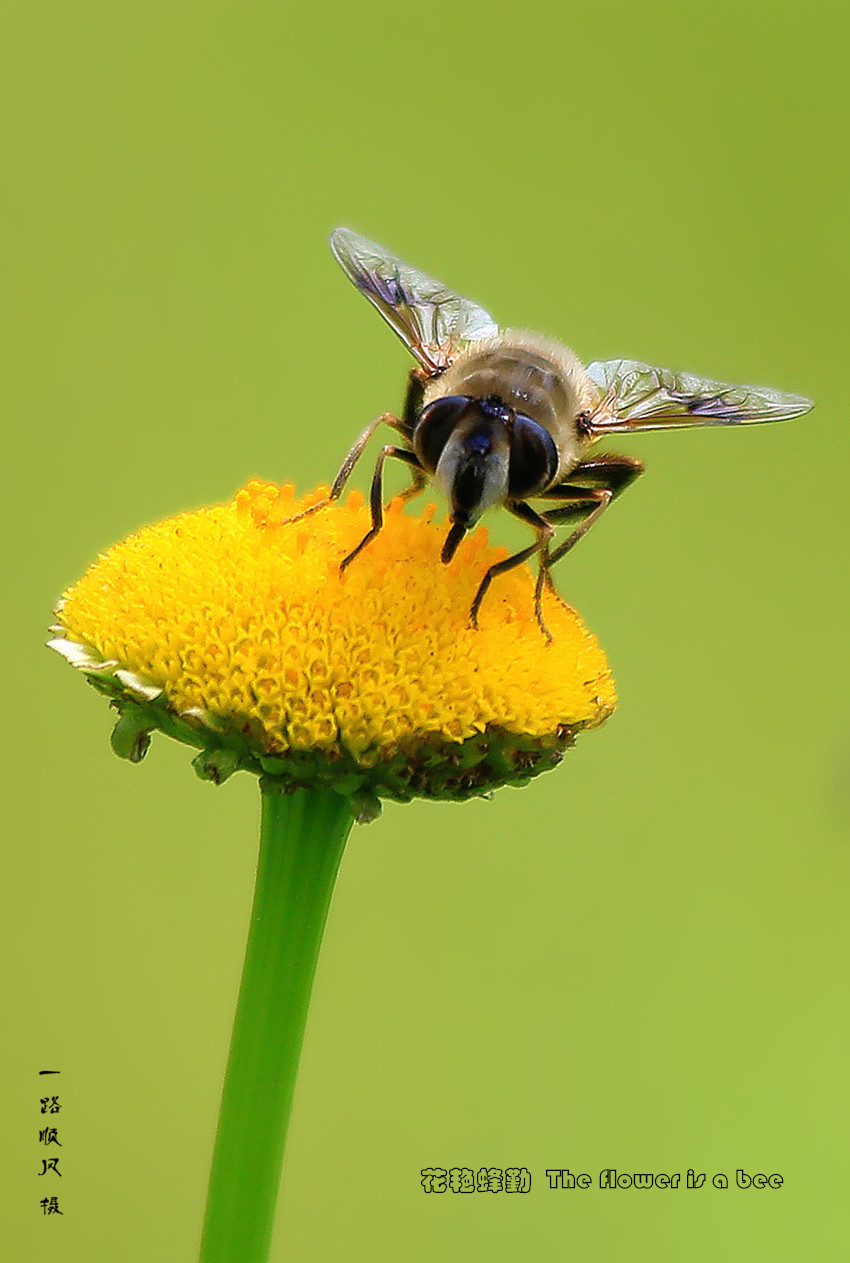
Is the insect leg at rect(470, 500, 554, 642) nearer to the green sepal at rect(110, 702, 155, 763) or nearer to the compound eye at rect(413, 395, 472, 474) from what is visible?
the compound eye at rect(413, 395, 472, 474)

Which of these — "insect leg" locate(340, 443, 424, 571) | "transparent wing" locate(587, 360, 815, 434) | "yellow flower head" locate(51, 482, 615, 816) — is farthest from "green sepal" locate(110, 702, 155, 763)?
"transparent wing" locate(587, 360, 815, 434)

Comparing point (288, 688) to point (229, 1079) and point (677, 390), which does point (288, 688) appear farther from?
point (677, 390)

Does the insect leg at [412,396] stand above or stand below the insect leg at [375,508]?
above

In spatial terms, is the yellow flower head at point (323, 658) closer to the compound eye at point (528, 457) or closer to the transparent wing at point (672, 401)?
the compound eye at point (528, 457)

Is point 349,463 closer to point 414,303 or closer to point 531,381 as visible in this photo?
point 531,381

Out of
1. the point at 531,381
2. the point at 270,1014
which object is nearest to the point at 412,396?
the point at 531,381

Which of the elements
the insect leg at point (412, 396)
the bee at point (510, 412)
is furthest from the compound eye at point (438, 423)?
the insect leg at point (412, 396)
